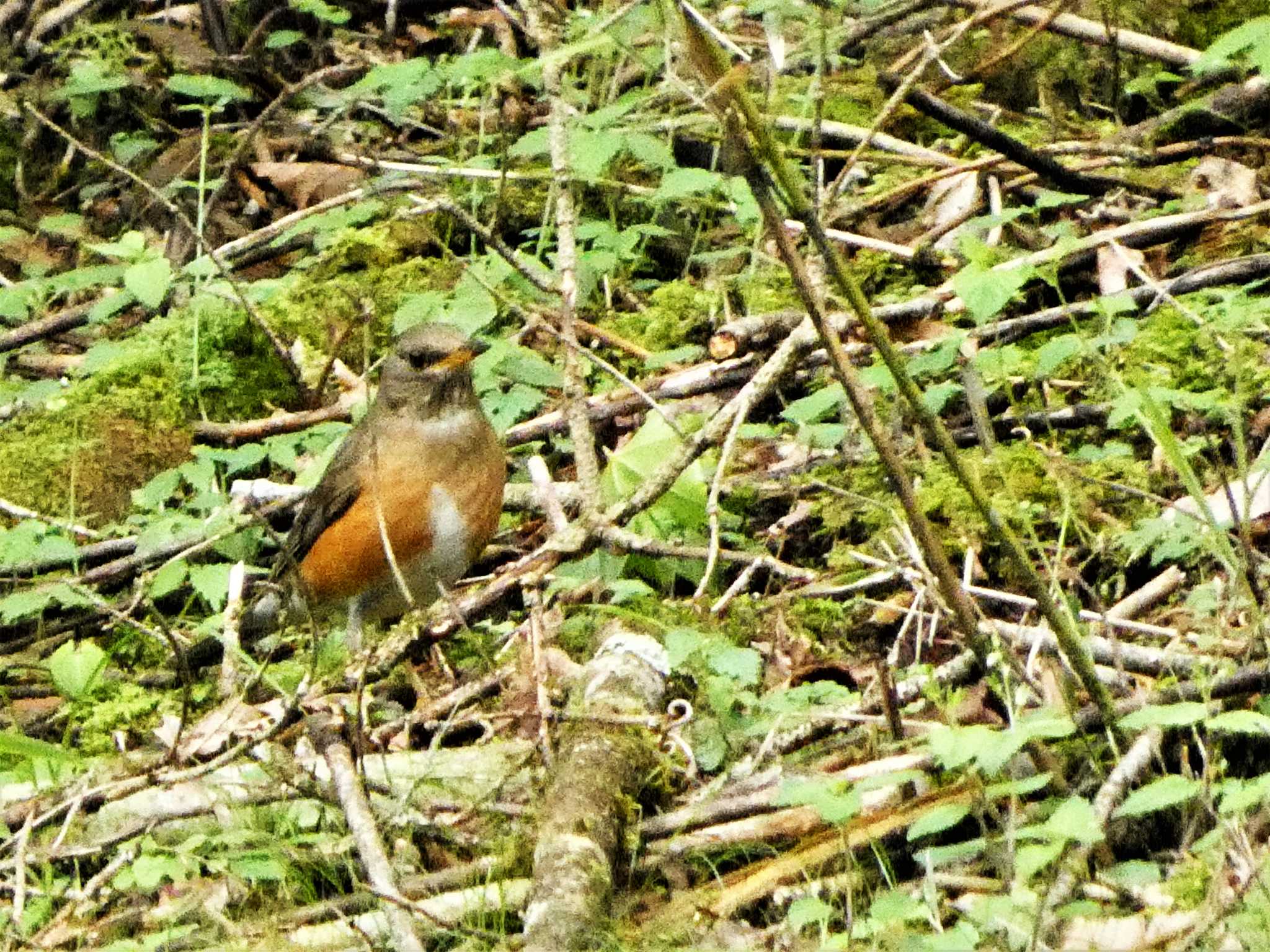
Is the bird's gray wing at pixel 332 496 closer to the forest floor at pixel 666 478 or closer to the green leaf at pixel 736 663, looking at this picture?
the forest floor at pixel 666 478

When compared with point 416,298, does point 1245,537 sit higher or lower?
higher

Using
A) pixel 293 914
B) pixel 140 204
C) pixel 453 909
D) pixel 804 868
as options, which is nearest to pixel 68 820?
pixel 293 914

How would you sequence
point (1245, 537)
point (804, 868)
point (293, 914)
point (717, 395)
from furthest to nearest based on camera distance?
point (717, 395)
point (293, 914)
point (804, 868)
point (1245, 537)

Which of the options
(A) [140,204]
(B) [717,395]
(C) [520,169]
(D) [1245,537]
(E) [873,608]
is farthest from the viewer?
(A) [140,204]

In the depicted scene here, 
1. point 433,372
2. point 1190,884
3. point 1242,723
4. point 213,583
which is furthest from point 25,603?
point 1242,723

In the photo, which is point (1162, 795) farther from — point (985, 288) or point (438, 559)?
point (438, 559)

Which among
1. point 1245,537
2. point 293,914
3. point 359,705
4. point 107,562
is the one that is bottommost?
point 107,562

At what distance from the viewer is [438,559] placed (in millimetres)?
5391

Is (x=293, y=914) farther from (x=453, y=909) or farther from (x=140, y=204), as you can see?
(x=140, y=204)

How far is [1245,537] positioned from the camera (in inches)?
131

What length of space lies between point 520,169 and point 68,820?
12.5 ft

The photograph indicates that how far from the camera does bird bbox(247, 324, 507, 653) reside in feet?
17.5

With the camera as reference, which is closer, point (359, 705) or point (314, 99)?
point (359, 705)

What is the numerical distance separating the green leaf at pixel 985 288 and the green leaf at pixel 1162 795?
143 centimetres
